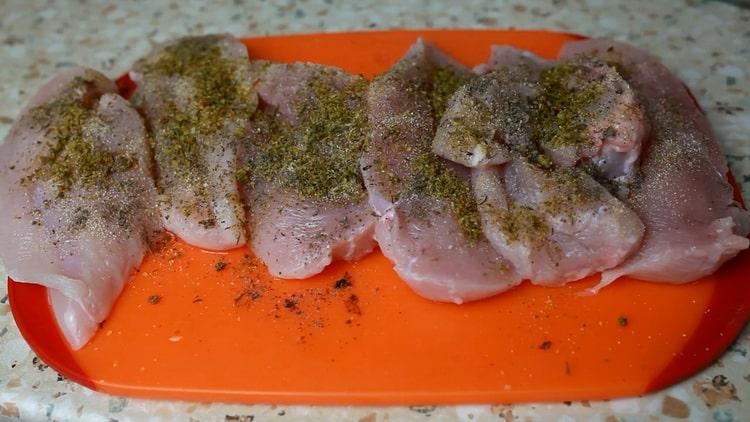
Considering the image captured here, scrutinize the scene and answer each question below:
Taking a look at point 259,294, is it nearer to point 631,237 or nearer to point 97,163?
point 97,163

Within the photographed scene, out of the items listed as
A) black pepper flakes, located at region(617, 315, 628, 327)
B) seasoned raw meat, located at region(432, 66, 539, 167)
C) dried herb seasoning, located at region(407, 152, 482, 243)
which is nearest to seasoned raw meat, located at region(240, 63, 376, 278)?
dried herb seasoning, located at region(407, 152, 482, 243)

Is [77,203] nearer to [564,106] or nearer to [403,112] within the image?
[403,112]

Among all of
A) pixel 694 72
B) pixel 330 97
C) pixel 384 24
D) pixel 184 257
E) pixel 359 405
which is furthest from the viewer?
pixel 384 24

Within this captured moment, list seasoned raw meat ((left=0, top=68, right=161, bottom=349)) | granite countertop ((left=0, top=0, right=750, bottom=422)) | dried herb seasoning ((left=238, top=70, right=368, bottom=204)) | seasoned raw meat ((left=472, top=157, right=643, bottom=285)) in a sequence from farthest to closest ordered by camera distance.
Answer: dried herb seasoning ((left=238, top=70, right=368, bottom=204)) < seasoned raw meat ((left=0, top=68, right=161, bottom=349)) < seasoned raw meat ((left=472, top=157, right=643, bottom=285)) < granite countertop ((left=0, top=0, right=750, bottom=422))

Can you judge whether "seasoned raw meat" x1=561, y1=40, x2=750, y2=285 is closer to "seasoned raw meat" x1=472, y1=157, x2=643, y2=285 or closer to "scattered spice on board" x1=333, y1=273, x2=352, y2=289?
"seasoned raw meat" x1=472, y1=157, x2=643, y2=285

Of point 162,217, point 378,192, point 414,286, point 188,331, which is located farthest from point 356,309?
point 162,217

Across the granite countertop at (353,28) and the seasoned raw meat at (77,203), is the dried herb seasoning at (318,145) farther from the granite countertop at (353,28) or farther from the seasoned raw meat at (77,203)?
the granite countertop at (353,28)

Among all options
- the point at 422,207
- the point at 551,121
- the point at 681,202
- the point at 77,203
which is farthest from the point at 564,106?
the point at 77,203

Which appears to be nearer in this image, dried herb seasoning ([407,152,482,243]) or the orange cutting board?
the orange cutting board
